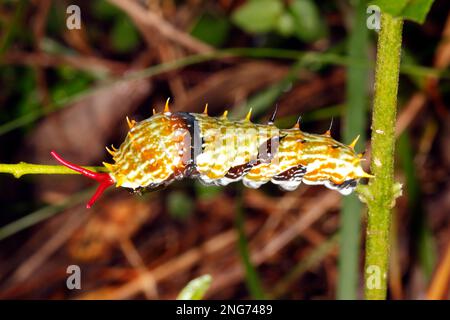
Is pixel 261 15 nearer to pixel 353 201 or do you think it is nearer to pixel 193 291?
pixel 353 201

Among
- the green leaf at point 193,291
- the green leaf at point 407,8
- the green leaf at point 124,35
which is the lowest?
the green leaf at point 193,291

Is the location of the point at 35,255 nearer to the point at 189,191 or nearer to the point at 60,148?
the point at 60,148

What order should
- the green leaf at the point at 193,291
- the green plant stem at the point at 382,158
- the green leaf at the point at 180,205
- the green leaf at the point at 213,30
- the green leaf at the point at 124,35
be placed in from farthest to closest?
1. the green leaf at the point at 124,35
2. the green leaf at the point at 213,30
3. the green leaf at the point at 180,205
4. the green leaf at the point at 193,291
5. the green plant stem at the point at 382,158

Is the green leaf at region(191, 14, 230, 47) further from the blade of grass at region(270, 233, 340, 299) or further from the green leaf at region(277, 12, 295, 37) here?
the blade of grass at region(270, 233, 340, 299)

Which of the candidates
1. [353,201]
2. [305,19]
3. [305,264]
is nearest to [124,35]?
[305,19]

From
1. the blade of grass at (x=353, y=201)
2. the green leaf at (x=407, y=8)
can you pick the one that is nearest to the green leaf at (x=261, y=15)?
the blade of grass at (x=353, y=201)

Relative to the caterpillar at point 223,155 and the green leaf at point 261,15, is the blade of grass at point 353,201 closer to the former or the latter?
the caterpillar at point 223,155
